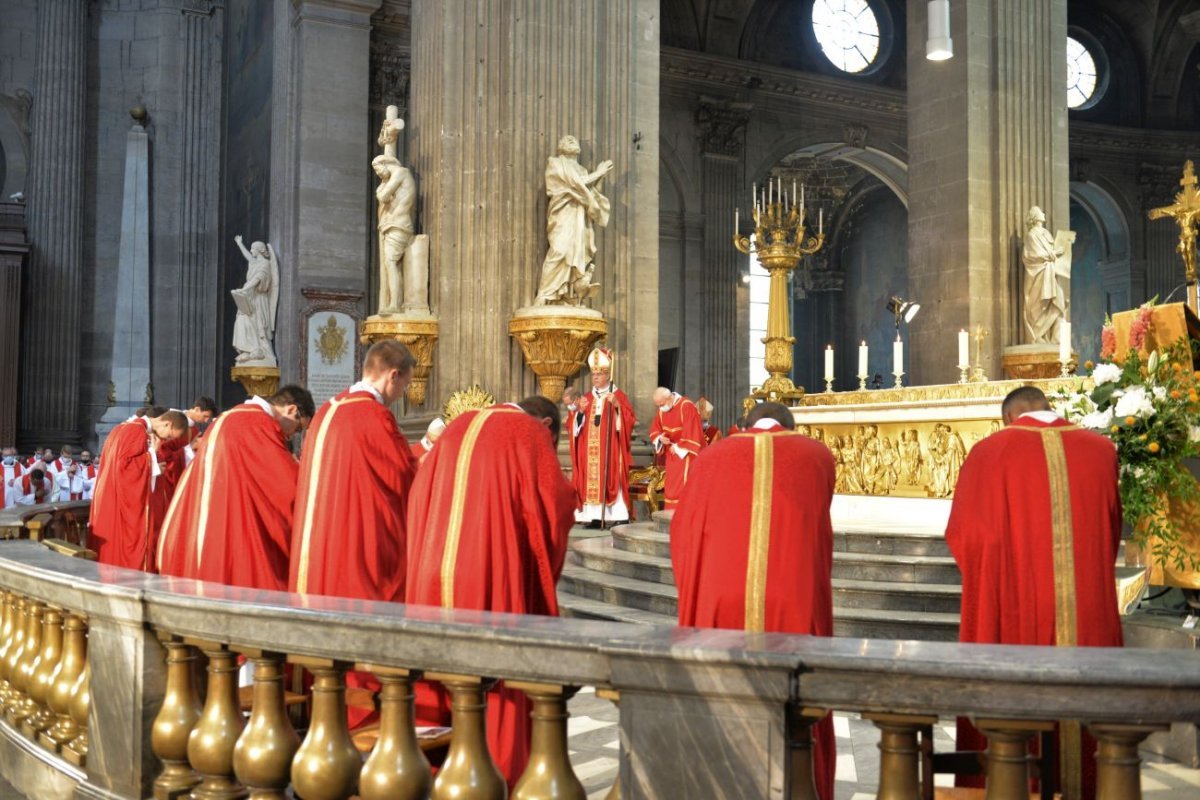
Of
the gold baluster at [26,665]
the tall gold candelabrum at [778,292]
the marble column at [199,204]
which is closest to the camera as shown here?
the gold baluster at [26,665]

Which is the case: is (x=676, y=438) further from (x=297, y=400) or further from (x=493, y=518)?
(x=493, y=518)

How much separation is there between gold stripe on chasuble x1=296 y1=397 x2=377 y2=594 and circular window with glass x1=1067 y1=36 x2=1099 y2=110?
27.4m

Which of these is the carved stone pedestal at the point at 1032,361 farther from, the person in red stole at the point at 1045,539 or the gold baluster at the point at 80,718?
the gold baluster at the point at 80,718

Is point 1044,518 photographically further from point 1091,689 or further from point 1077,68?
point 1077,68

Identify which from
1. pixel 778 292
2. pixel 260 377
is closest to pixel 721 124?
pixel 260 377

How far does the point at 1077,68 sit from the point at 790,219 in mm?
18221

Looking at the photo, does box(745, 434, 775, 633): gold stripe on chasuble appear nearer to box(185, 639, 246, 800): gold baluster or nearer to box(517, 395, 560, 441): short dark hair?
box(517, 395, 560, 441): short dark hair

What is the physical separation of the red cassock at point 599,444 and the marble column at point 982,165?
5.71m

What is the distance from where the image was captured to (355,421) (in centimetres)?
470

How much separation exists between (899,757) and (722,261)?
886 inches

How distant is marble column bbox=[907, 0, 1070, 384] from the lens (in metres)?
15.7

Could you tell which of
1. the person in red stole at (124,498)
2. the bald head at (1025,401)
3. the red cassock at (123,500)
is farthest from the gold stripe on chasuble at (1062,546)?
the red cassock at (123,500)

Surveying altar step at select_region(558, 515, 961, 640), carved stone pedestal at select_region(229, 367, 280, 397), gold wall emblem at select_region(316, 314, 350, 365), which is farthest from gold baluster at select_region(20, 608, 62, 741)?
carved stone pedestal at select_region(229, 367, 280, 397)

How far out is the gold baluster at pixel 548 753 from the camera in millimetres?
2377
